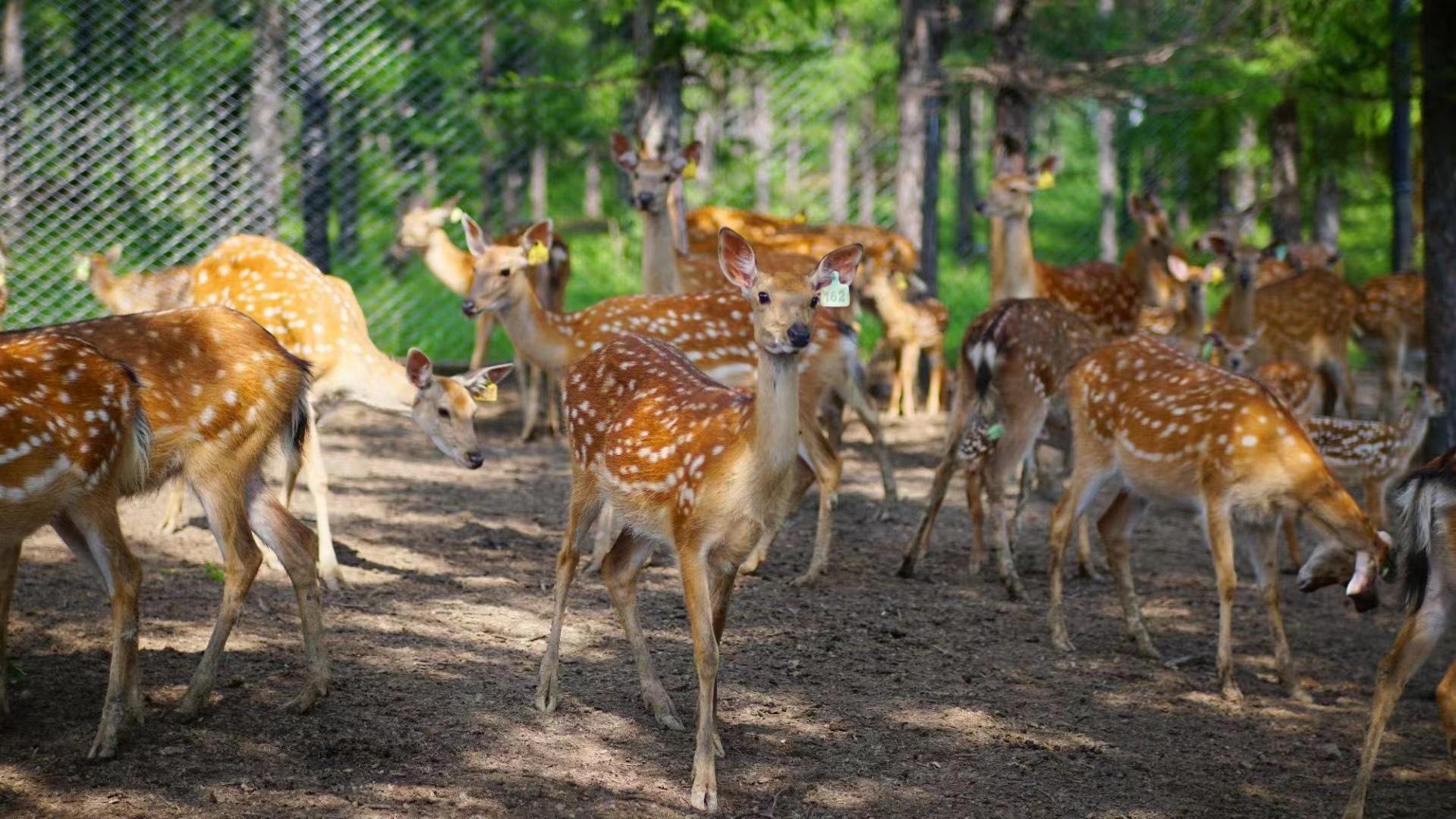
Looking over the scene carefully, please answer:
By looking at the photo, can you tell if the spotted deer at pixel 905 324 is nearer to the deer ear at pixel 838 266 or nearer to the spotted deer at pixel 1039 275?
the spotted deer at pixel 1039 275

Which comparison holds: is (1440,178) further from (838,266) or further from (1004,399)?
(838,266)

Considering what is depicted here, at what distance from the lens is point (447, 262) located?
11.8 metres

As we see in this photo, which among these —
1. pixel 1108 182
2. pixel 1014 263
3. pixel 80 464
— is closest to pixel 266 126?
pixel 1014 263

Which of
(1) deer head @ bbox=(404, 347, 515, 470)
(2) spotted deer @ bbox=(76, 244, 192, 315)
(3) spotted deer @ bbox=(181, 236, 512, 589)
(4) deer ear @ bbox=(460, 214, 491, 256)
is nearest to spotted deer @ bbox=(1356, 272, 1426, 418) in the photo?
(4) deer ear @ bbox=(460, 214, 491, 256)

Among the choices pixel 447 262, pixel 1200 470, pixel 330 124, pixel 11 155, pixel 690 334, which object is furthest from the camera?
pixel 330 124


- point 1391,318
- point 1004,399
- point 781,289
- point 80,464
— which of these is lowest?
point 1391,318

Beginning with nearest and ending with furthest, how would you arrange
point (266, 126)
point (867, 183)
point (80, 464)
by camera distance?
point (80, 464)
point (266, 126)
point (867, 183)

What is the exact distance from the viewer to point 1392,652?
5.30 m

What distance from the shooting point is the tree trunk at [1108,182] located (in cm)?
1741

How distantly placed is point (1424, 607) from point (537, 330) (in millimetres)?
5283

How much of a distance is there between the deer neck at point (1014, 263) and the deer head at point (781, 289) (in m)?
5.38

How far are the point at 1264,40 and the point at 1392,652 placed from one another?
30.1 feet

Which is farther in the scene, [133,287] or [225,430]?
[133,287]

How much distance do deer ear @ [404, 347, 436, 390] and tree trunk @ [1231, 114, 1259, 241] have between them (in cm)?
796
